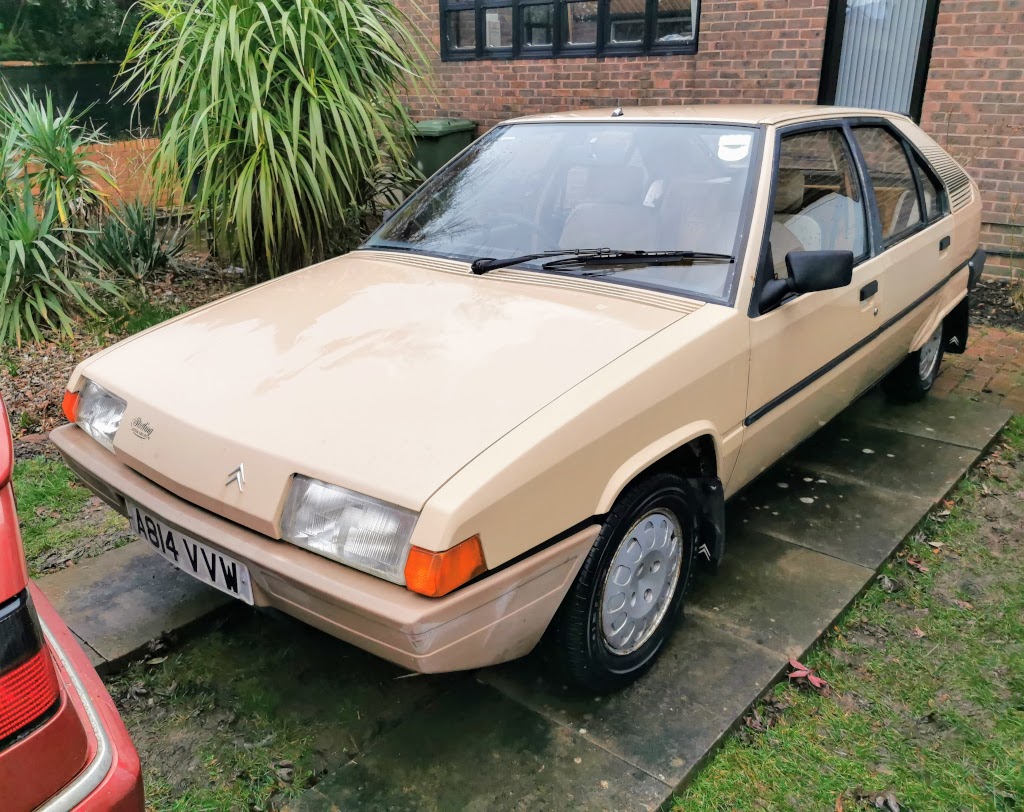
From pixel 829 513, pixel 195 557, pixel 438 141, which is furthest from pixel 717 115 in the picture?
pixel 438 141

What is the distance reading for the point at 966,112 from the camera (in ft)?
21.7

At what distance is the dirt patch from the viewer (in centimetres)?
624

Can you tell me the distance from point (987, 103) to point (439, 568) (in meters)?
6.54

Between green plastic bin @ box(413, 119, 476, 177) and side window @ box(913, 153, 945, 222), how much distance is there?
5615mm

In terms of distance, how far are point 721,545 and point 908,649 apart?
2.45ft

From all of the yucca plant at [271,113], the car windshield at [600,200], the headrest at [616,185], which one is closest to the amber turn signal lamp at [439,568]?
the car windshield at [600,200]

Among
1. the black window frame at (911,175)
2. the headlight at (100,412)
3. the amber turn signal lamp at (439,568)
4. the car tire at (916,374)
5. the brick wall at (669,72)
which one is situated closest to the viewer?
the amber turn signal lamp at (439,568)

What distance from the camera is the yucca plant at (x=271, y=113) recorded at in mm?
5141

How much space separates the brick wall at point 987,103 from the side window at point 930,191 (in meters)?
2.85

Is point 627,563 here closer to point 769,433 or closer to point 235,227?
point 769,433

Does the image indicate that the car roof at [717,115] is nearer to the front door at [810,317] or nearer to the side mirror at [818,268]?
the front door at [810,317]

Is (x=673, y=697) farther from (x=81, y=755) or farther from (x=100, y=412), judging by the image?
(x=100, y=412)

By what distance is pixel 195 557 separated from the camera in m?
2.30

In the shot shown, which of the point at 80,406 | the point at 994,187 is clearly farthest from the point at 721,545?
the point at 994,187
